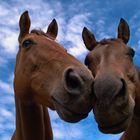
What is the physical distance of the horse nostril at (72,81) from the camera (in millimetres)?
4870

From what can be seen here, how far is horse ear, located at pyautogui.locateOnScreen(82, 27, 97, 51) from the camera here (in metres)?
7.62

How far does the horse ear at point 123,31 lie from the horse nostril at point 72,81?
9.60 ft

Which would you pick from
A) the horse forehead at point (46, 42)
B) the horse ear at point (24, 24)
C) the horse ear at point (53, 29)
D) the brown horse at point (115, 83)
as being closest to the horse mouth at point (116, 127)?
the brown horse at point (115, 83)

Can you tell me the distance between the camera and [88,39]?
7758 millimetres

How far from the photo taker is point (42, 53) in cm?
616

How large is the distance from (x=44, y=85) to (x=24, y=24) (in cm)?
175

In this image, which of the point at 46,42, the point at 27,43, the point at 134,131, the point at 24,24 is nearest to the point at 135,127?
the point at 134,131

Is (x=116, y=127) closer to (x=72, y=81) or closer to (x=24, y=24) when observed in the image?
(x=72, y=81)

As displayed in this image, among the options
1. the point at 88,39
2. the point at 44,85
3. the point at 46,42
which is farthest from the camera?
the point at 88,39

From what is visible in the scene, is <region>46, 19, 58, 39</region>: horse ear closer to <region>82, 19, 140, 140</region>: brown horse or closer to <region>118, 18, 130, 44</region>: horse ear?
<region>82, 19, 140, 140</region>: brown horse

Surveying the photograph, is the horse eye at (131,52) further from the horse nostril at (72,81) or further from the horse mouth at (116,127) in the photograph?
the horse nostril at (72,81)

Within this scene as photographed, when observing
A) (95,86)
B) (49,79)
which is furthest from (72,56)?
(95,86)

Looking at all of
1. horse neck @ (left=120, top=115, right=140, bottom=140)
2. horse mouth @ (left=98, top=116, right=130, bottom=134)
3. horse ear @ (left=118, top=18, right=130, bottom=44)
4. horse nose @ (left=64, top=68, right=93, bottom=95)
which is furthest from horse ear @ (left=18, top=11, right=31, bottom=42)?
horse neck @ (left=120, top=115, right=140, bottom=140)

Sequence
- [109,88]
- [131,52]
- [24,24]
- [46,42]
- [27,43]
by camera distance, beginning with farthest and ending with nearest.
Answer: [24,24] < [131,52] < [27,43] < [46,42] < [109,88]
